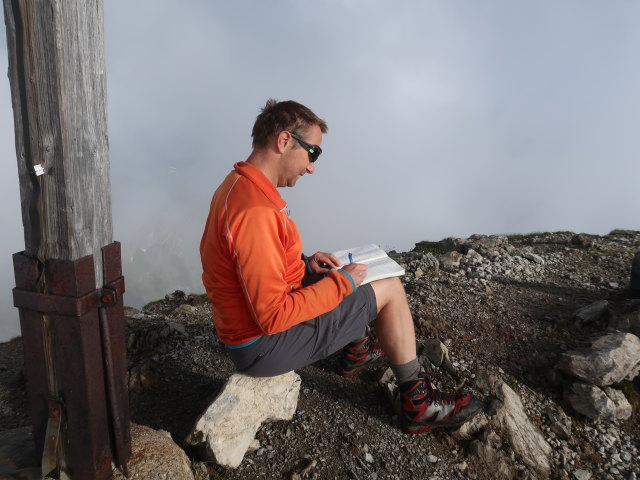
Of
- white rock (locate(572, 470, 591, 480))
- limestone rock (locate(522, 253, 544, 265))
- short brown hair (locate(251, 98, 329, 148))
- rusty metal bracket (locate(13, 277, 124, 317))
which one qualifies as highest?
short brown hair (locate(251, 98, 329, 148))

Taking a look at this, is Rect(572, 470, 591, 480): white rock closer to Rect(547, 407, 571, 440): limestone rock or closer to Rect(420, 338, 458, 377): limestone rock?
Rect(547, 407, 571, 440): limestone rock

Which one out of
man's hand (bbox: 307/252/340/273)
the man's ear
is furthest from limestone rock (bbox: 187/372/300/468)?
the man's ear

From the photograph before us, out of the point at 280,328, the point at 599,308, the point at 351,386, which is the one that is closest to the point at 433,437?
the point at 351,386

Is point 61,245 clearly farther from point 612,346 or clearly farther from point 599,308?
point 599,308

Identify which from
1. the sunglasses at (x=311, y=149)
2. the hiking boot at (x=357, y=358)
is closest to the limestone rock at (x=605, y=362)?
the hiking boot at (x=357, y=358)

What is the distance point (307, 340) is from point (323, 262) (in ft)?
3.20

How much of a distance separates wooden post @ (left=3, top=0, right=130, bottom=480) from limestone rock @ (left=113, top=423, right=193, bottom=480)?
262 mm

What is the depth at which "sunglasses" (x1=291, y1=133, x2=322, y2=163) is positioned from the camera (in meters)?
3.73

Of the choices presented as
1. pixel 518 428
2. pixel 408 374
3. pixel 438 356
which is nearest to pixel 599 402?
pixel 518 428

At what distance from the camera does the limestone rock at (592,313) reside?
671 centimetres

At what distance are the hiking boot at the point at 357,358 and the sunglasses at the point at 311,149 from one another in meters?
2.27

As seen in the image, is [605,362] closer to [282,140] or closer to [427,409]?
[427,409]

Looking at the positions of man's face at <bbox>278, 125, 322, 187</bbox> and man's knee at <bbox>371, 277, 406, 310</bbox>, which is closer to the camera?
man's face at <bbox>278, 125, 322, 187</bbox>

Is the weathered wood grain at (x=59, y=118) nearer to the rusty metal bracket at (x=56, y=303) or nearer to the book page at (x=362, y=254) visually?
the rusty metal bracket at (x=56, y=303)
